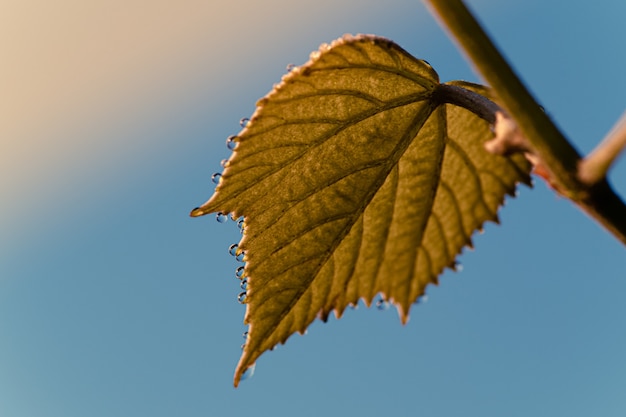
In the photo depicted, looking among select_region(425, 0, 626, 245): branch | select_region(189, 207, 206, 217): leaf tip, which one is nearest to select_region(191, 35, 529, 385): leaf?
select_region(189, 207, 206, 217): leaf tip

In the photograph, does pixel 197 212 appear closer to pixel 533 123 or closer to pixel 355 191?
pixel 355 191

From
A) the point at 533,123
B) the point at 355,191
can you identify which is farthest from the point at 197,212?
the point at 533,123

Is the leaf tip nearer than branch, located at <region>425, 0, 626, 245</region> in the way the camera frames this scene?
No

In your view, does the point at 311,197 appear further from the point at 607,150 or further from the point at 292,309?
the point at 607,150

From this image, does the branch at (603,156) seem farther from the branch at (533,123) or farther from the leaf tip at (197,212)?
the leaf tip at (197,212)

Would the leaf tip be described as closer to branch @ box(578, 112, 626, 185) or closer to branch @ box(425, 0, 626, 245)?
branch @ box(425, 0, 626, 245)
